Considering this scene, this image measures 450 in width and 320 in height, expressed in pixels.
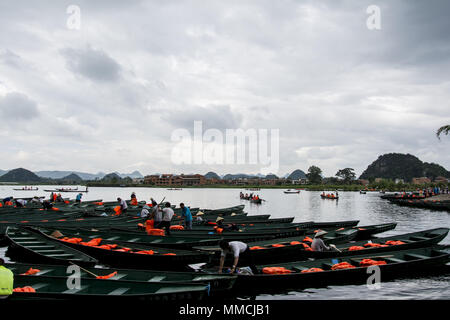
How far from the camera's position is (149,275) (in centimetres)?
1107

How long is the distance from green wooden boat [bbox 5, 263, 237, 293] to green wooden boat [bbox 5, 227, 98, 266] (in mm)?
1392

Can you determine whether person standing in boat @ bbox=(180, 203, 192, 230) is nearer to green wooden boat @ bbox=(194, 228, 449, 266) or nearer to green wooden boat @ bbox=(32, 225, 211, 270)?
green wooden boat @ bbox=(194, 228, 449, 266)

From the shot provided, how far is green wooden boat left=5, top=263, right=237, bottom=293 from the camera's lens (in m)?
10.2

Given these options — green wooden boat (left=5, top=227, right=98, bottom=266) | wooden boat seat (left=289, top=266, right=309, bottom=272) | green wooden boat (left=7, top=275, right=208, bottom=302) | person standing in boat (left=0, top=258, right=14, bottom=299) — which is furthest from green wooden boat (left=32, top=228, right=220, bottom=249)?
person standing in boat (left=0, top=258, right=14, bottom=299)

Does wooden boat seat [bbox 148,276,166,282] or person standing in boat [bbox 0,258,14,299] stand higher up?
person standing in boat [bbox 0,258,14,299]

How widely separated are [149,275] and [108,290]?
1.49m

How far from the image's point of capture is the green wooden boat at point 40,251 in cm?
1324

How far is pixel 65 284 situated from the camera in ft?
33.4

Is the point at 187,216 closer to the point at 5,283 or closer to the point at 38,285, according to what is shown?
the point at 38,285
